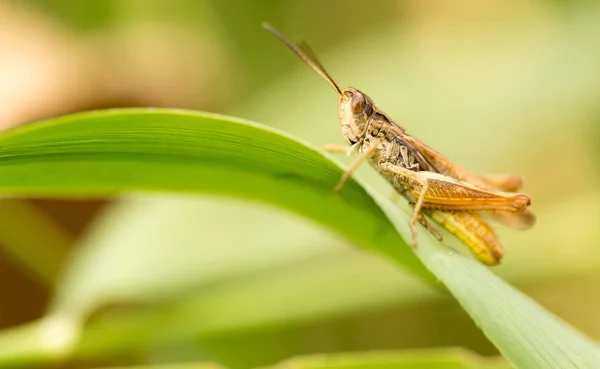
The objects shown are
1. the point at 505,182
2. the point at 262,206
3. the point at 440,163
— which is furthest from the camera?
the point at 262,206

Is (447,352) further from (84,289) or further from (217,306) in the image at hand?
(84,289)

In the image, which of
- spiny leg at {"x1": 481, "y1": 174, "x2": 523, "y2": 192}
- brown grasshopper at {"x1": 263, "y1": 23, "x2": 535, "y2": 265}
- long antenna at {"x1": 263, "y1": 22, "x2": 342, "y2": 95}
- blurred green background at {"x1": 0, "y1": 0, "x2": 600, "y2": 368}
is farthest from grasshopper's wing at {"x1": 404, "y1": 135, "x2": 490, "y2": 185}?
blurred green background at {"x1": 0, "y1": 0, "x2": 600, "y2": 368}

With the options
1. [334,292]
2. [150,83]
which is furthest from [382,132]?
[150,83]

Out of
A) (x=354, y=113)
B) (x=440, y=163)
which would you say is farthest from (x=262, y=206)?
(x=440, y=163)

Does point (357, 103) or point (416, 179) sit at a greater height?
point (357, 103)

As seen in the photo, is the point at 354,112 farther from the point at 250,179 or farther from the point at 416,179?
the point at 250,179

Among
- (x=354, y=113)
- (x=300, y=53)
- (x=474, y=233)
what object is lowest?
(x=474, y=233)

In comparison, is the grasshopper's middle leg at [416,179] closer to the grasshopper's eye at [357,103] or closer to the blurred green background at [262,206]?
the grasshopper's eye at [357,103]

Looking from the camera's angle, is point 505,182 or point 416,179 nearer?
point 416,179
